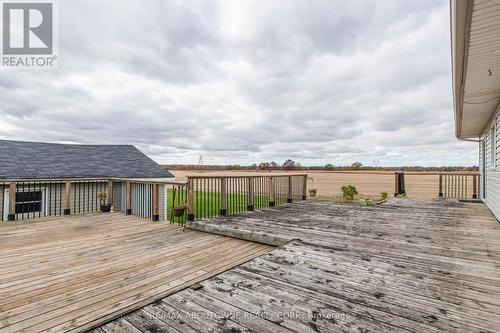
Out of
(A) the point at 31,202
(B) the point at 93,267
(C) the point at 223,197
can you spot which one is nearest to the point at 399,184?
(C) the point at 223,197

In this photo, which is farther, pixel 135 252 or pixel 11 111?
pixel 11 111

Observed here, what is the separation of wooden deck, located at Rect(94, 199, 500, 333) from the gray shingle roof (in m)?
9.87

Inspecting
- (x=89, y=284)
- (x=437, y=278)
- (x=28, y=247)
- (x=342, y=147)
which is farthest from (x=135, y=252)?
(x=342, y=147)

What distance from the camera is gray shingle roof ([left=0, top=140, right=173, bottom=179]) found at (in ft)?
30.8

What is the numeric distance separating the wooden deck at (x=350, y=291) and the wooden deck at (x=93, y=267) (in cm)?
33

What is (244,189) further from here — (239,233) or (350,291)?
(350,291)

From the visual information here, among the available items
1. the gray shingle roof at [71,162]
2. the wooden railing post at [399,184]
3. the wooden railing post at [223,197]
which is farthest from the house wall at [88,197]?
the wooden railing post at [399,184]

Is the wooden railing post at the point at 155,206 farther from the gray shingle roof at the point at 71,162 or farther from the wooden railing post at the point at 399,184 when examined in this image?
the wooden railing post at the point at 399,184

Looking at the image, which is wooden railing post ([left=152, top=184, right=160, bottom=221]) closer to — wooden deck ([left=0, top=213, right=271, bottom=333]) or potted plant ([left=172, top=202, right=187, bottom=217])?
wooden deck ([left=0, top=213, right=271, bottom=333])

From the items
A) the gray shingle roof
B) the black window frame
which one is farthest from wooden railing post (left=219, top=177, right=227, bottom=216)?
the black window frame

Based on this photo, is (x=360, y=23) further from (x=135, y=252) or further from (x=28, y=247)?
(x=28, y=247)

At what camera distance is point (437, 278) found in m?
2.23

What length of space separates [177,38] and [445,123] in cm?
1894

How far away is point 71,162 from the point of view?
11172mm
